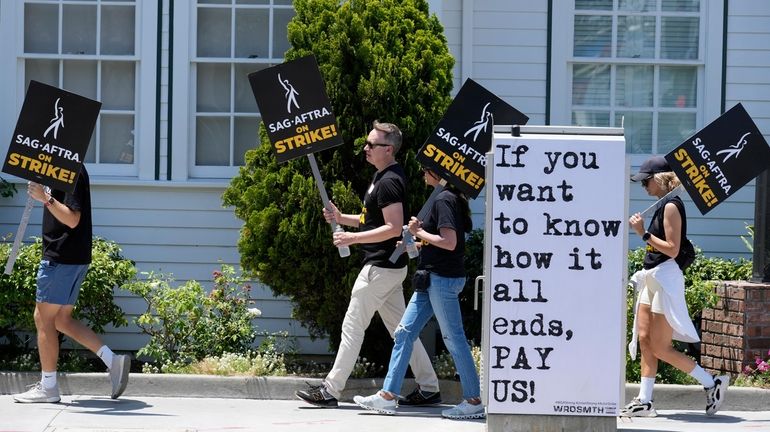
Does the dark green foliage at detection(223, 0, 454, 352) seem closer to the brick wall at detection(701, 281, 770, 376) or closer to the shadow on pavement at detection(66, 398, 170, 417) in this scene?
the shadow on pavement at detection(66, 398, 170, 417)

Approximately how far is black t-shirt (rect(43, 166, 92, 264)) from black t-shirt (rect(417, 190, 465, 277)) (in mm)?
2296

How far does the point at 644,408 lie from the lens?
8.18 meters

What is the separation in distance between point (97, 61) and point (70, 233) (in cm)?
293

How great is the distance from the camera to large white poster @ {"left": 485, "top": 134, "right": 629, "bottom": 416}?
22.9 feet

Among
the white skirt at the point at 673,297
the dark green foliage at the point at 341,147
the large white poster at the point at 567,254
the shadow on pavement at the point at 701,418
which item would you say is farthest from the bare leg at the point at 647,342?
the dark green foliage at the point at 341,147

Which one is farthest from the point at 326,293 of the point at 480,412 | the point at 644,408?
the point at 644,408

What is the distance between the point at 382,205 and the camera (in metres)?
8.12

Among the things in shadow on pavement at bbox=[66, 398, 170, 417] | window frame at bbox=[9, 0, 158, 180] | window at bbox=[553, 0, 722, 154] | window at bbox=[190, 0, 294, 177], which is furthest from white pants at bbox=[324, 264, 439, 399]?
window at bbox=[553, 0, 722, 154]

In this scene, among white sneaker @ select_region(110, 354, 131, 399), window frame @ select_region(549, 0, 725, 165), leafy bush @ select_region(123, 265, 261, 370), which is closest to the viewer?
white sneaker @ select_region(110, 354, 131, 399)

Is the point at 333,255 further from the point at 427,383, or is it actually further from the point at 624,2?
the point at 624,2

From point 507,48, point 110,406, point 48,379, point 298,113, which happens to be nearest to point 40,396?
point 48,379

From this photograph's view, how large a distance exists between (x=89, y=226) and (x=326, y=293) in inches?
74.8

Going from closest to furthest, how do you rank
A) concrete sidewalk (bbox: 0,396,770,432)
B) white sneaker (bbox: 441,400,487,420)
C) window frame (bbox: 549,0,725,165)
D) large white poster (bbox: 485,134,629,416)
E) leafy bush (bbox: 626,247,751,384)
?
large white poster (bbox: 485,134,629,416) < concrete sidewalk (bbox: 0,396,770,432) < white sneaker (bbox: 441,400,487,420) < leafy bush (bbox: 626,247,751,384) < window frame (bbox: 549,0,725,165)

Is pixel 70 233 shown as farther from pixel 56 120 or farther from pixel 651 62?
pixel 651 62
